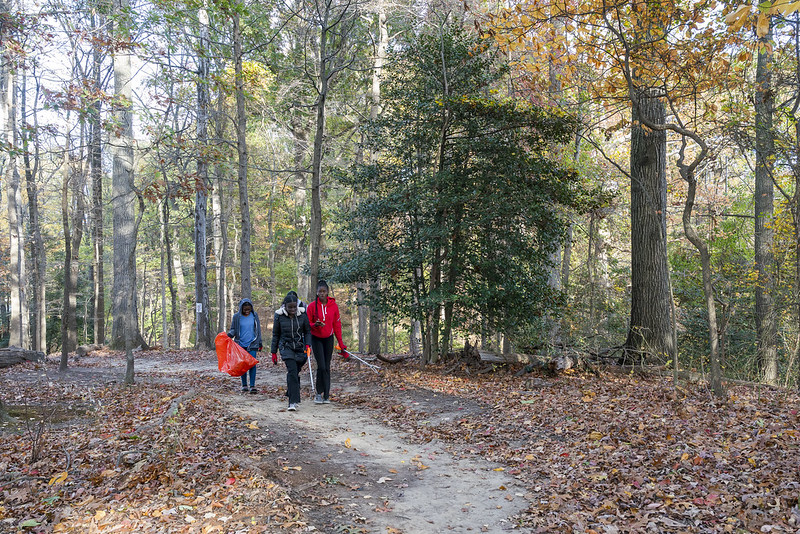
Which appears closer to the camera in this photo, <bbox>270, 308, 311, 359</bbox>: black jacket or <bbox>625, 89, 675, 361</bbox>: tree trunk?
<bbox>270, 308, 311, 359</bbox>: black jacket

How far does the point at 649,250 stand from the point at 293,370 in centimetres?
789

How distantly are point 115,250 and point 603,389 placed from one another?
18.8 m

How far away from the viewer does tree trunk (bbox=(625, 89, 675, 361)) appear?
11211 millimetres

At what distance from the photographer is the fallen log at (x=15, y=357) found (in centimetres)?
1514

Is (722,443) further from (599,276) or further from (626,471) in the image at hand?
(599,276)

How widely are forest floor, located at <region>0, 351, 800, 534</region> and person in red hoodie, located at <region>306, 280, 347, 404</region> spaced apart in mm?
488

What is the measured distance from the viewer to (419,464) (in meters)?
6.10

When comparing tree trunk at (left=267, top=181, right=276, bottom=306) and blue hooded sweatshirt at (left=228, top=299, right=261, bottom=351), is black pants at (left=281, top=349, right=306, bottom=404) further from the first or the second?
tree trunk at (left=267, top=181, right=276, bottom=306)

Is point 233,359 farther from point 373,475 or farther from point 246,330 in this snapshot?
point 373,475

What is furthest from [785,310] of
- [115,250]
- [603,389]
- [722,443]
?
[115,250]

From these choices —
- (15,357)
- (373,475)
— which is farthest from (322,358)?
(15,357)

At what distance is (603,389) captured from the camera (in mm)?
8844

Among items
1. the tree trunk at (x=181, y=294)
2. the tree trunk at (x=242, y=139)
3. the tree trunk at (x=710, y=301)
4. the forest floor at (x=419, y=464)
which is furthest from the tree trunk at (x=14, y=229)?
the tree trunk at (x=710, y=301)

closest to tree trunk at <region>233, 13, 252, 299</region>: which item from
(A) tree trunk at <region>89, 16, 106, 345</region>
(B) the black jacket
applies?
(B) the black jacket
